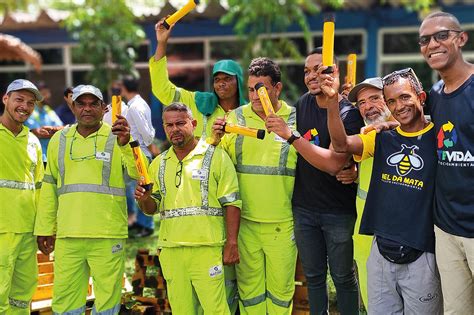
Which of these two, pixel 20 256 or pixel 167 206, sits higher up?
pixel 167 206

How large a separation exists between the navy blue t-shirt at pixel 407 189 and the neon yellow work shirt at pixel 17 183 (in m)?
2.68

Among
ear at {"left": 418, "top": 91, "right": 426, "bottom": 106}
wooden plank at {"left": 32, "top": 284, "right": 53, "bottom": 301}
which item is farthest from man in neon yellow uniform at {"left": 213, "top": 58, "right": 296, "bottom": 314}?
wooden plank at {"left": 32, "top": 284, "right": 53, "bottom": 301}

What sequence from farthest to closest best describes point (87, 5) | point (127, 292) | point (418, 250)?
point (87, 5) → point (127, 292) → point (418, 250)

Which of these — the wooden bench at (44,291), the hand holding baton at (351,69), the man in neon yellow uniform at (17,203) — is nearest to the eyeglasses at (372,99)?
the hand holding baton at (351,69)

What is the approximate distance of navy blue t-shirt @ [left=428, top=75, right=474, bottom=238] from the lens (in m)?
2.85

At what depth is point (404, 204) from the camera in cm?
309

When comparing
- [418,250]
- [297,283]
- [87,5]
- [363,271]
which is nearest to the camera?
[418,250]

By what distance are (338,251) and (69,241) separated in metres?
1.94

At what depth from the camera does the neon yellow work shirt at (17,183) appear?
4.14 metres

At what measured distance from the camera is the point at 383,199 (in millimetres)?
3184

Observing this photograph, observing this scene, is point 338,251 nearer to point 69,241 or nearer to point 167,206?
point 167,206

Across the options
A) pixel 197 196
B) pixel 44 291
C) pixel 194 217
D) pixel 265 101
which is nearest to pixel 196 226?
pixel 194 217

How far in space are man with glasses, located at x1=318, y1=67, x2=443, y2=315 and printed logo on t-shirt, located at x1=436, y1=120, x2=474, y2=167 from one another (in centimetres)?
10

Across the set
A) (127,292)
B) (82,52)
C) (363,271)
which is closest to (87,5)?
(82,52)
